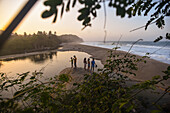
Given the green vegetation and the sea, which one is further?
the sea

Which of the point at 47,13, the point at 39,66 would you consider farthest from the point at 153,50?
the point at 47,13

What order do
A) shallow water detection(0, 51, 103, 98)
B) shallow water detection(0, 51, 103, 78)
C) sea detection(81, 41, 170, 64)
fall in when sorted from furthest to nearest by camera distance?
shallow water detection(0, 51, 103, 78)
shallow water detection(0, 51, 103, 98)
sea detection(81, 41, 170, 64)

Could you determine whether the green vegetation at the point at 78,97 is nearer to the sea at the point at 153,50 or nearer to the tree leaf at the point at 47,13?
the sea at the point at 153,50

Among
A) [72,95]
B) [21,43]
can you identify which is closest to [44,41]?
[21,43]

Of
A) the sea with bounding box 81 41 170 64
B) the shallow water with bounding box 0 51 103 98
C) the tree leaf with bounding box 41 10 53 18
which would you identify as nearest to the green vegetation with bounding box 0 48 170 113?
the sea with bounding box 81 41 170 64

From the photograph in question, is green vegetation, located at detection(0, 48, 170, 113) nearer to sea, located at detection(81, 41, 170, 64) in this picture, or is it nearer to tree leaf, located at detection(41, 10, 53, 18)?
sea, located at detection(81, 41, 170, 64)

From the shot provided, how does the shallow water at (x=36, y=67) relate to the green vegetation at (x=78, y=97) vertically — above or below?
below

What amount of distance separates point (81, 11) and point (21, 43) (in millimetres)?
46214

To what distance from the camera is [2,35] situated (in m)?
0.64

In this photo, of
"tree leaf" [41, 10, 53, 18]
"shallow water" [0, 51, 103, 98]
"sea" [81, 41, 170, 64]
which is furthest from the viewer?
"shallow water" [0, 51, 103, 98]

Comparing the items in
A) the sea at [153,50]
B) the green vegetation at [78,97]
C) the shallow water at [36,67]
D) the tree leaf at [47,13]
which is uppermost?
the tree leaf at [47,13]

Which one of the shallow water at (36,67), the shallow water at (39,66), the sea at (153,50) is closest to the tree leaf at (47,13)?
the sea at (153,50)

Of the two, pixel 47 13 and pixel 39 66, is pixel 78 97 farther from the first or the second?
pixel 39 66

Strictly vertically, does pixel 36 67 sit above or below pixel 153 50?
below
